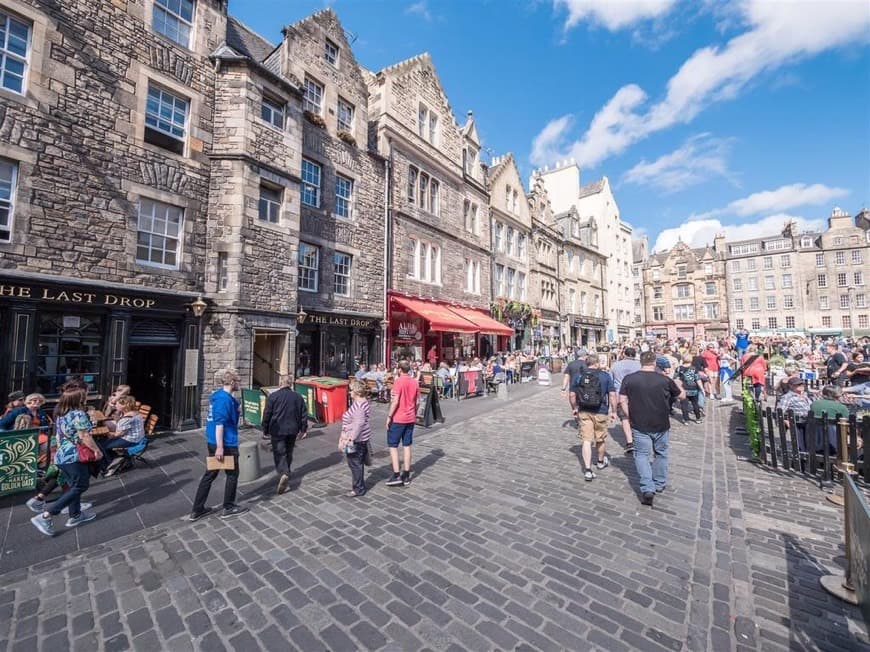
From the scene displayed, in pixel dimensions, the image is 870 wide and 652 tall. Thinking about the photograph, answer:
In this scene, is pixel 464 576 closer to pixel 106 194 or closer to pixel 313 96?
pixel 106 194

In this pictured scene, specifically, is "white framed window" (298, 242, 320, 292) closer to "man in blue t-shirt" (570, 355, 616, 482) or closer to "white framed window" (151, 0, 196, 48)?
"white framed window" (151, 0, 196, 48)

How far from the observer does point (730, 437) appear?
28.5 feet

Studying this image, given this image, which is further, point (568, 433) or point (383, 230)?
point (383, 230)

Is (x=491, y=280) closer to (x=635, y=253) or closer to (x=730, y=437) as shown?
(x=730, y=437)

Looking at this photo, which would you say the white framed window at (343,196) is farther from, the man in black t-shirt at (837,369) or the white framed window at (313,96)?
the man in black t-shirt at (837,369)

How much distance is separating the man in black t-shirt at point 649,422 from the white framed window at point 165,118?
40.4 feet

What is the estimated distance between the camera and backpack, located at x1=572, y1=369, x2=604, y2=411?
613cm

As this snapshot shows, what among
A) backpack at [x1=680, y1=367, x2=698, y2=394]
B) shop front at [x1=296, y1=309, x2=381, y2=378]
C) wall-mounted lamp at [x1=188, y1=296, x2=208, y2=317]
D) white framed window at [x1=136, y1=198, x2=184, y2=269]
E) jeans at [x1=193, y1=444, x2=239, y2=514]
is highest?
white framed window at [x1=136, y1=198, x2=184, y2=269]

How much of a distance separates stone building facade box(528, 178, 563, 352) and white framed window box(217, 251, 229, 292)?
2177 centimetres

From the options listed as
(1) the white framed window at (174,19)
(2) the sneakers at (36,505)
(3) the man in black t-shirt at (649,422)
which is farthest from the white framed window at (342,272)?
(3) the man in black t-shirt at (649,422)

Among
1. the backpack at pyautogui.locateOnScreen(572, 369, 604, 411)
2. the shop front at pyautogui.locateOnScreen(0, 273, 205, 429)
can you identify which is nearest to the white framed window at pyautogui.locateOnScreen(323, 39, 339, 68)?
the shop front at pyautogui.locateOnScreen(0, 273, 205, 429)

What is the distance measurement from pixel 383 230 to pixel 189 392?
9690 mm

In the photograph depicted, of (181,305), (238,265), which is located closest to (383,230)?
(238,265)

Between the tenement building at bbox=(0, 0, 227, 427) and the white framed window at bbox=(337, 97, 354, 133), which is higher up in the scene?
the white framed window at bbox=(337, 97, 354, 133)
